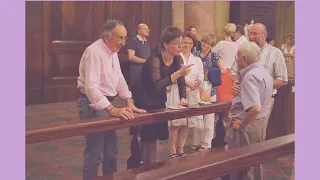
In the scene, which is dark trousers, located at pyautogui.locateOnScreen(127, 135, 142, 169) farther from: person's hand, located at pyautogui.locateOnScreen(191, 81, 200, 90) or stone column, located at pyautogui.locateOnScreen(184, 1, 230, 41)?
stone column, located at pyautogui.locateOnScreen(184, 1, 230, 41)

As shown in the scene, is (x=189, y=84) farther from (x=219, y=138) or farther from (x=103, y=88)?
(x=103, y=88)

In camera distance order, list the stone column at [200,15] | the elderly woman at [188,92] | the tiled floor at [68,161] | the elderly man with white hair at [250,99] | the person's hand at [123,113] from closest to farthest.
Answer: the person's hand at [123,113]
the elderly man with white hair at [250,99]
the tiled floor at [68,161]
the elderly woman at [188,92]
the stone column at [200,15]

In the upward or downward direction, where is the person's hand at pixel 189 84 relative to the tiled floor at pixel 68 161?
upward

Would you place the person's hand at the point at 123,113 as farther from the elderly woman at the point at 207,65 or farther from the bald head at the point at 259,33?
the elderly woman at the point at 207,65

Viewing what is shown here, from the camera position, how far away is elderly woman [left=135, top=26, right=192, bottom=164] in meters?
3.39

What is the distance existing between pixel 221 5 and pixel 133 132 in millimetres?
7435

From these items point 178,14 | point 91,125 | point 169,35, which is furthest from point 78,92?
point 91,125

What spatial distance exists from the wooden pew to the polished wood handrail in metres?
0.32

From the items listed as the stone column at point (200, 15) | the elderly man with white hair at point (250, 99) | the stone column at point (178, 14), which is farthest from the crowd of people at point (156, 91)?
the stone column at point (200, 15)

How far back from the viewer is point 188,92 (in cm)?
466

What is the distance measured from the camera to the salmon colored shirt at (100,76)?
2928 mm

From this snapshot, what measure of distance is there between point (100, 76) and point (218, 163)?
4.10ft

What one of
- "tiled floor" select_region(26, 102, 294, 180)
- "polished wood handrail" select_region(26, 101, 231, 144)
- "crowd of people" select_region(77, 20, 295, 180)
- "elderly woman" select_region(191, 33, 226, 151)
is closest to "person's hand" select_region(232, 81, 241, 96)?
"crowd of people" select_region(77, 20, 295, 180)

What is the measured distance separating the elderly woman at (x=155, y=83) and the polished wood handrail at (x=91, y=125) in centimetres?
23
